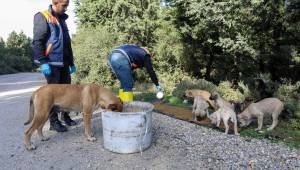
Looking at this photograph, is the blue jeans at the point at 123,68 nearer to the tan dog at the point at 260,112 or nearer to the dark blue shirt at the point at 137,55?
the dark blue shirt at the point at 137,55

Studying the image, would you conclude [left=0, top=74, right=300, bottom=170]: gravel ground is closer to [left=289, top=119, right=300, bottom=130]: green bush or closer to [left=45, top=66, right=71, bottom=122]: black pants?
[left=45, top=66, right=71, bottom=122]: black pants

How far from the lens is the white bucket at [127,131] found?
5219 millimetres

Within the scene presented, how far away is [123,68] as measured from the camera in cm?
701

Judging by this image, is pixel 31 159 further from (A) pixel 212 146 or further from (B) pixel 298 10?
(B) pixel 298 10

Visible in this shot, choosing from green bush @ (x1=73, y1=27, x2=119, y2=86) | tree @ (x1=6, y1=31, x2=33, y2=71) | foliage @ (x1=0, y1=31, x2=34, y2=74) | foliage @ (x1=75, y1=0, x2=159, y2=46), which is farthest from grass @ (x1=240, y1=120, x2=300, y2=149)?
tree @ (x1=6, y1=31, x2=33, y2=71)

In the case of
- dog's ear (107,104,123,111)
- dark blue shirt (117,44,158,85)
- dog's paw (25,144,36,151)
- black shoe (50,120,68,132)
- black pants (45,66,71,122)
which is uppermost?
dark blue shirt (117,44,158,85)

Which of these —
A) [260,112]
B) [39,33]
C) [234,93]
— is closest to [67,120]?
[39,33]

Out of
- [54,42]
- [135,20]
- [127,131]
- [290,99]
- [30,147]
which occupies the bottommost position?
[30,147]

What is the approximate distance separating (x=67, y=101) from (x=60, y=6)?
5.75ft

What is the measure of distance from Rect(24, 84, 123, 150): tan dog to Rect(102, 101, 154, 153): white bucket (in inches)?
15.3

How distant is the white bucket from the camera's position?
17.1ft

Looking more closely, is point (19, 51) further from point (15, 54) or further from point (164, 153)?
point (164, 153)

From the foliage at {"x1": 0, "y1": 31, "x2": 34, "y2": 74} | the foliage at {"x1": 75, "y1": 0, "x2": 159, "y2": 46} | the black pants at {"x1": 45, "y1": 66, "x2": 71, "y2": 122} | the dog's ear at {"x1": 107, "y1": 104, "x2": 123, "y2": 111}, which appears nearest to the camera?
the dog's ear at {"x1": 107, "y1": 104, "x2": 123, "y2": 111}

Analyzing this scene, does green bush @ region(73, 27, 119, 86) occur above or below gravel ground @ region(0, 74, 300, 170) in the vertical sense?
above
